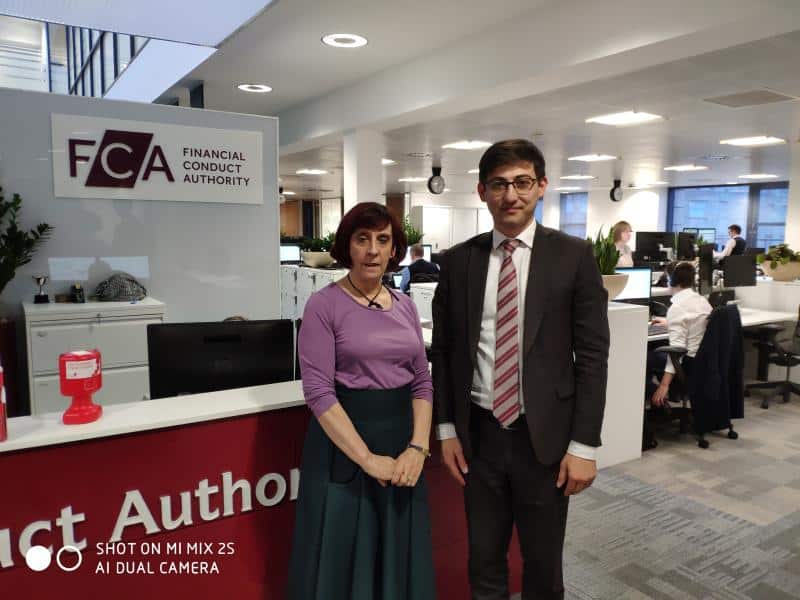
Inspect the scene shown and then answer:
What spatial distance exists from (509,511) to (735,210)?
585 inches

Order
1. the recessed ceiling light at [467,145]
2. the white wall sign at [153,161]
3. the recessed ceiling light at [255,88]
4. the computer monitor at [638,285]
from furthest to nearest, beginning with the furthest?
the recessed ceiling light at [467,145]
the recessed ceiling light at [255,88]
the computer monitor at [638,285]
the white wall sign at [153,161]

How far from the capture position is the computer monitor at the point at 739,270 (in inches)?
225

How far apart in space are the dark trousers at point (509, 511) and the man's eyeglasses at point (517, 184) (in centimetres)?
60

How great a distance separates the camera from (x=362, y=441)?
1515mm

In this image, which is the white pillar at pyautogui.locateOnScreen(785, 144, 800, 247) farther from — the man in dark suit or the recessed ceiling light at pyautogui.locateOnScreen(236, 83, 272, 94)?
the man in dark suit

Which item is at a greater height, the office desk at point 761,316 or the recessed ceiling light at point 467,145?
the recessed ceiling light at point 467,145

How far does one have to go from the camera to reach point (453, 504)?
2.17 metres

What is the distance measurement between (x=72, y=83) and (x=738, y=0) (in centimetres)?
955

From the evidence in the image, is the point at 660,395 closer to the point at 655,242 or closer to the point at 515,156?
the point at 515,156

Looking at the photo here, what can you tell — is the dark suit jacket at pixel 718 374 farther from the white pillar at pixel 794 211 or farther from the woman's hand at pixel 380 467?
the white pillar at pixel 794 211

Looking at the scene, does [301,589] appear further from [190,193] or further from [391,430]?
[190,193]

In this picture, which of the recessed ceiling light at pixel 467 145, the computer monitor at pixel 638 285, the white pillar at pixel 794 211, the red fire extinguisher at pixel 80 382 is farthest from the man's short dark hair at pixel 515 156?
the white pillar at pixel 794 211

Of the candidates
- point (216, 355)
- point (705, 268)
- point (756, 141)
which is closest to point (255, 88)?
point (216, 355)

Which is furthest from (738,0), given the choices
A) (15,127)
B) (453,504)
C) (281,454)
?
(15,127)
